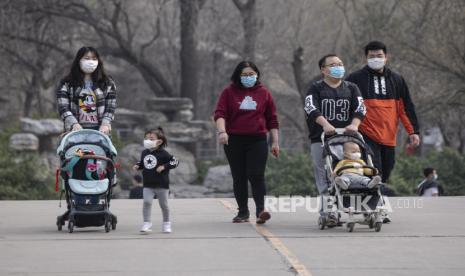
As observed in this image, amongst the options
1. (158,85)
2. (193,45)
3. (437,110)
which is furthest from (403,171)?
(158,85)

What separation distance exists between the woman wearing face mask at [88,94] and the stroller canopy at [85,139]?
13 cm

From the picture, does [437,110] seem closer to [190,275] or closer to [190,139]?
[190,139]

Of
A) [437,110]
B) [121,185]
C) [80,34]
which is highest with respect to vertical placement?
[80,34]

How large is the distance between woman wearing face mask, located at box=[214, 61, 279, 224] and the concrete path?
0.63 meters

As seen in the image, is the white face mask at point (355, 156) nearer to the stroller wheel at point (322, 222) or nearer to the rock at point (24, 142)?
the stroller wheel at point (322, 222)

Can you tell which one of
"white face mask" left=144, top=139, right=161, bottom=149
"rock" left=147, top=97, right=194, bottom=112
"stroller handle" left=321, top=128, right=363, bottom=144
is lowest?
"white face mask" left=144, top=139, right=161, bottom=149

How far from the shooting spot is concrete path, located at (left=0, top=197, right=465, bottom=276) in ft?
31.4

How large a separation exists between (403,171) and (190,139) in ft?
25.5

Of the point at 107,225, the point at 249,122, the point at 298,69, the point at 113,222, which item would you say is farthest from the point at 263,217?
the point at 298,69

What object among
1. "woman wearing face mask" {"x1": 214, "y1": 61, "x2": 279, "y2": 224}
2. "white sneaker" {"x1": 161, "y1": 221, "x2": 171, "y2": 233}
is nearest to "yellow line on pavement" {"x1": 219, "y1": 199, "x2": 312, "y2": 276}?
"woman wearing face mask" {"x1": 214, "y1": 61, "x2": 279, "y2": 224}

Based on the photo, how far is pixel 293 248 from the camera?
35.4 feet

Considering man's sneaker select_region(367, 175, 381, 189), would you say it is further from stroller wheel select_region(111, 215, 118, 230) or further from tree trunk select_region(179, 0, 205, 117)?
tree trunk select_region(179, 0, 205, 117)

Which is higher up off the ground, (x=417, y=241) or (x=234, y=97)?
(x=234, y=97)

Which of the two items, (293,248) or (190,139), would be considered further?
(190,139)
